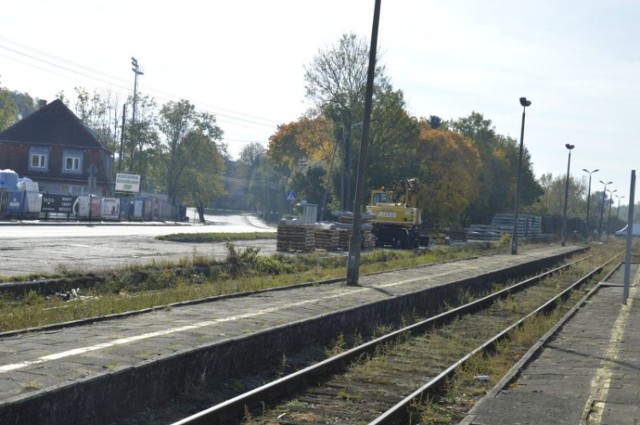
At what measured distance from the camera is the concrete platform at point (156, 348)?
26.4ft

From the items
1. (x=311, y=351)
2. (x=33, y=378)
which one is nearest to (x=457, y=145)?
(x=311, y=351)

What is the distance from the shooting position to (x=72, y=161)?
79500 mm

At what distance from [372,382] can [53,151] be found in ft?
238

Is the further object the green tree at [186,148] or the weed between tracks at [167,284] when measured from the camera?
the green tree at [186,148]

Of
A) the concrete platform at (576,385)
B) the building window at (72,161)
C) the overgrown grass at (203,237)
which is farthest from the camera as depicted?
the building window at (72,161)

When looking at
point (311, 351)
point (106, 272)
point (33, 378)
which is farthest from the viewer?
point (106, 272)

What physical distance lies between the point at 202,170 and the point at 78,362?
9237 cm

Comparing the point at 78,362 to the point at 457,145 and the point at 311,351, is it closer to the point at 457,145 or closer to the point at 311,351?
the point at 311,351

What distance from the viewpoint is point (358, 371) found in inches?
472

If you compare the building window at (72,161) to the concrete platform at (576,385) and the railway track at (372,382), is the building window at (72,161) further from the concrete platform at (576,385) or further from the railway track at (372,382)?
the concrete platform at (576,385)

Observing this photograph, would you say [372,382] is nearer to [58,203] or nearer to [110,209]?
[58,203]

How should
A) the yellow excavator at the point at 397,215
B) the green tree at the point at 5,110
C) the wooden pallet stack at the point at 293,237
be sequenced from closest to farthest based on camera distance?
the wooden pallet stack at the point at 293,237 < the yellow excavator at the point at 397,215 < the green tree at the point at 5,110

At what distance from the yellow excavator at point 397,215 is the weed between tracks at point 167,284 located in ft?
48.2

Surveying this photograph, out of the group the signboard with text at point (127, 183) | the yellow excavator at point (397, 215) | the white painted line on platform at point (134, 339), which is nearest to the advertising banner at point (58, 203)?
the signboard with text at point (127, 183)
